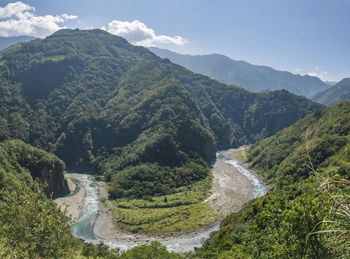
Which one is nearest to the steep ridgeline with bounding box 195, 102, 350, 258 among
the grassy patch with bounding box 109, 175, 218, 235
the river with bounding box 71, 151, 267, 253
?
the river with bounding box 71, 151, 267, 253

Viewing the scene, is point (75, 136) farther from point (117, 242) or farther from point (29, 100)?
point (117, 242)

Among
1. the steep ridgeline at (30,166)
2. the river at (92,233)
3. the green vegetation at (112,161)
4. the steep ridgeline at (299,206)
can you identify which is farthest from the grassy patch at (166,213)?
the steep ridgeline at (30,166)

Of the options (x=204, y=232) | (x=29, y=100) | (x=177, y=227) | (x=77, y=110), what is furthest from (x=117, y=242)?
(x=29, y=100)

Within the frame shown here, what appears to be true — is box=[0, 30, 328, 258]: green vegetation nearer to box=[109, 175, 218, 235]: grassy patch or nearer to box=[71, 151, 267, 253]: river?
box=[109, 175, 218, 235]: grassy patch

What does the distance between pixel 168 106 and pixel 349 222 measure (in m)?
170

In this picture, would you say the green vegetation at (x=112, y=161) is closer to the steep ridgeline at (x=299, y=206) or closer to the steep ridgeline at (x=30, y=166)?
the steep ridgeline at (x=30, y=166)

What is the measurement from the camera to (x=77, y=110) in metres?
194

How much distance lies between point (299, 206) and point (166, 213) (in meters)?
86.4

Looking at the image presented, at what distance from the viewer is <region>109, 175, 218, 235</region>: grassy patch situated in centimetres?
8438

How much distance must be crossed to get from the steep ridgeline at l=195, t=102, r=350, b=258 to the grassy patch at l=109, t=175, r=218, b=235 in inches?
760

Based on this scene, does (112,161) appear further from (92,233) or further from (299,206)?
(299,206)

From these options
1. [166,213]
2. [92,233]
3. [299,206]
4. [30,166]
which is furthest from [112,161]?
[299,206]

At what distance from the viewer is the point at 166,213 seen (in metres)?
94.0

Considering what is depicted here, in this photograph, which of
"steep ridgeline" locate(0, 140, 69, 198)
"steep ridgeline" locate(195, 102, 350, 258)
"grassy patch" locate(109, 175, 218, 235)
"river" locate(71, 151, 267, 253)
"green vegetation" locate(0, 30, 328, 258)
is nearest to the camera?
"steep ridgeline" locate(195, 102, 350, 258)
